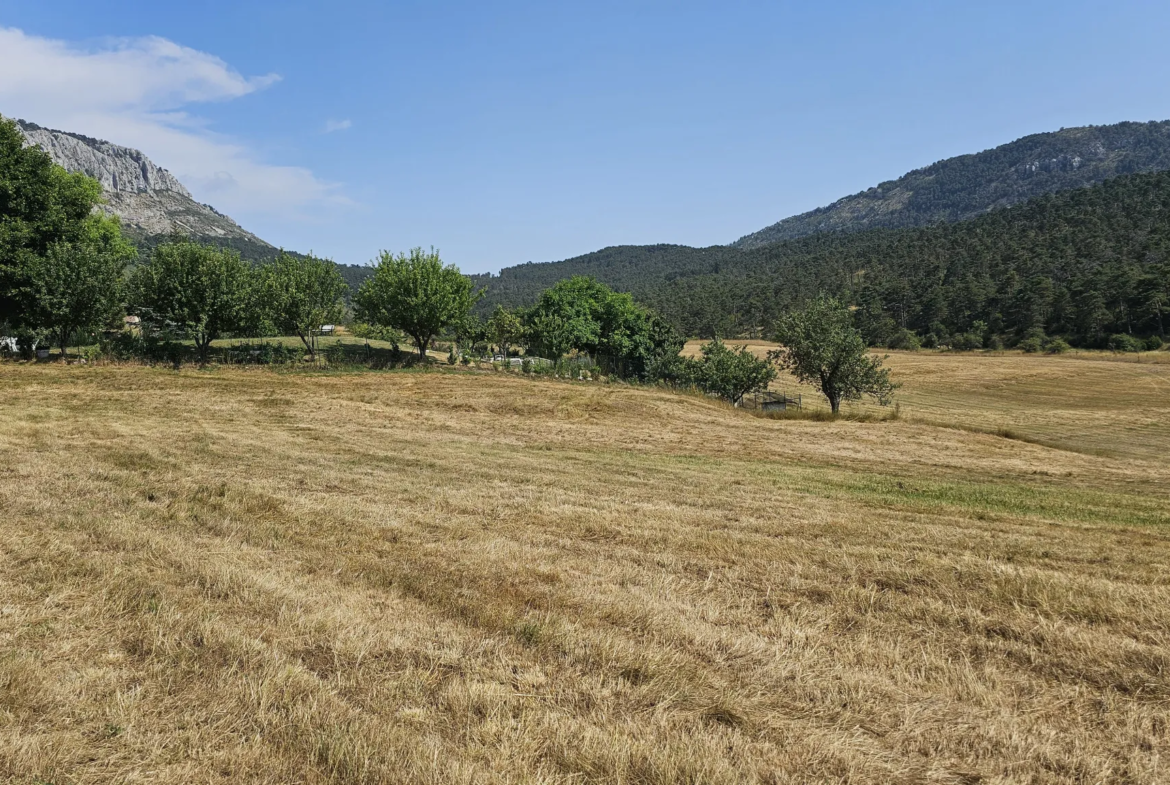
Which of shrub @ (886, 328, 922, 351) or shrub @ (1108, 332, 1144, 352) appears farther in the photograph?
shrub @ (886, 328, 922, 351)

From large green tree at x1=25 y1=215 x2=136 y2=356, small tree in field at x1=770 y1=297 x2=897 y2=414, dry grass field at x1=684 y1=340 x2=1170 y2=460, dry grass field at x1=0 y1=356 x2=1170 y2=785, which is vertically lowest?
dry grass field at x1=684 y1=340 x2=1170 y2=460

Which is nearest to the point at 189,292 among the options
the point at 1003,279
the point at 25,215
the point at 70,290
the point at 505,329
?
the point at 70,290

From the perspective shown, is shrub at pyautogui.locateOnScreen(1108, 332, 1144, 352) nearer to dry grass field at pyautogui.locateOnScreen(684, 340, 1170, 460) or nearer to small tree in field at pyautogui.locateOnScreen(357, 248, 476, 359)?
dry grass field at pyautogui.locateOnScreen(684, 340, 1170, 460)

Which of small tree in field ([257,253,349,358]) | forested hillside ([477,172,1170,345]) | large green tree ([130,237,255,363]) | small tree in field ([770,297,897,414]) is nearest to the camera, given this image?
large green tree ([130,237,255,363])

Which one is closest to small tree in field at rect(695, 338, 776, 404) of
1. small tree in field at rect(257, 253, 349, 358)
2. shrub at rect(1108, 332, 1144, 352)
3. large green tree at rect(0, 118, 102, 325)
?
small tree in field at rect(257, 253, 349, 358)

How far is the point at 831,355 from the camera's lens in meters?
37.1

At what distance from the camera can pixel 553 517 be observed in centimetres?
900

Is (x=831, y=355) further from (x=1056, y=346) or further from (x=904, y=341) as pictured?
(x=904, y=341)

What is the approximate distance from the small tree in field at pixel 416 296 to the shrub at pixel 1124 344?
95.1 meters

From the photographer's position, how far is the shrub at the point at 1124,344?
85312 mm

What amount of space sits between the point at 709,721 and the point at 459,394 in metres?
28.1

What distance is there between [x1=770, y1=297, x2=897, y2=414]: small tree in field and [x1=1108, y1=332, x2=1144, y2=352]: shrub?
75.4m

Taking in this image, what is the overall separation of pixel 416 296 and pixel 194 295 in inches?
561

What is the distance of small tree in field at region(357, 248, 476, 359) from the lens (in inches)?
1766
